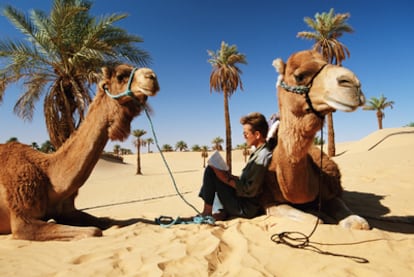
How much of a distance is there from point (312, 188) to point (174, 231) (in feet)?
5.98

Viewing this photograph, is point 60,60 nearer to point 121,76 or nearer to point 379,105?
point 121,76

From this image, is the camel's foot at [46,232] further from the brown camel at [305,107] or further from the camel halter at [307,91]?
the camel halter at [307,91]

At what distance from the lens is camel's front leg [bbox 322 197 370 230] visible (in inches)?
116

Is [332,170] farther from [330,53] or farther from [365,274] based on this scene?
[330,53]

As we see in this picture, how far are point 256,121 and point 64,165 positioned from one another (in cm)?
283

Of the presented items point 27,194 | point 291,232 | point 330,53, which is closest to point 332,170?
point 291,232

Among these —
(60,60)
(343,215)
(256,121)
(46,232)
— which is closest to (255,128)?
(256,121)

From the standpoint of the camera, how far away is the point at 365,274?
196 centimetres

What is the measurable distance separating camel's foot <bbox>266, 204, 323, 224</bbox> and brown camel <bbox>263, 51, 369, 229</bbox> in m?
0.01

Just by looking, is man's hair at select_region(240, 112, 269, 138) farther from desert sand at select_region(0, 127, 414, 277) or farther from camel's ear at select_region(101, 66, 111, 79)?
camel's ear at select_region(101, 66, 111, 79)

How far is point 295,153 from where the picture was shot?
279 centimetres

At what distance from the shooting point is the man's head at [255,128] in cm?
410

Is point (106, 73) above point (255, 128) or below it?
above

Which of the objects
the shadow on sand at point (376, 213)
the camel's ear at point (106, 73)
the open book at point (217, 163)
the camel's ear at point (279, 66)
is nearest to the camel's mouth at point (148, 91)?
the camel's ear at point (106, 73)
